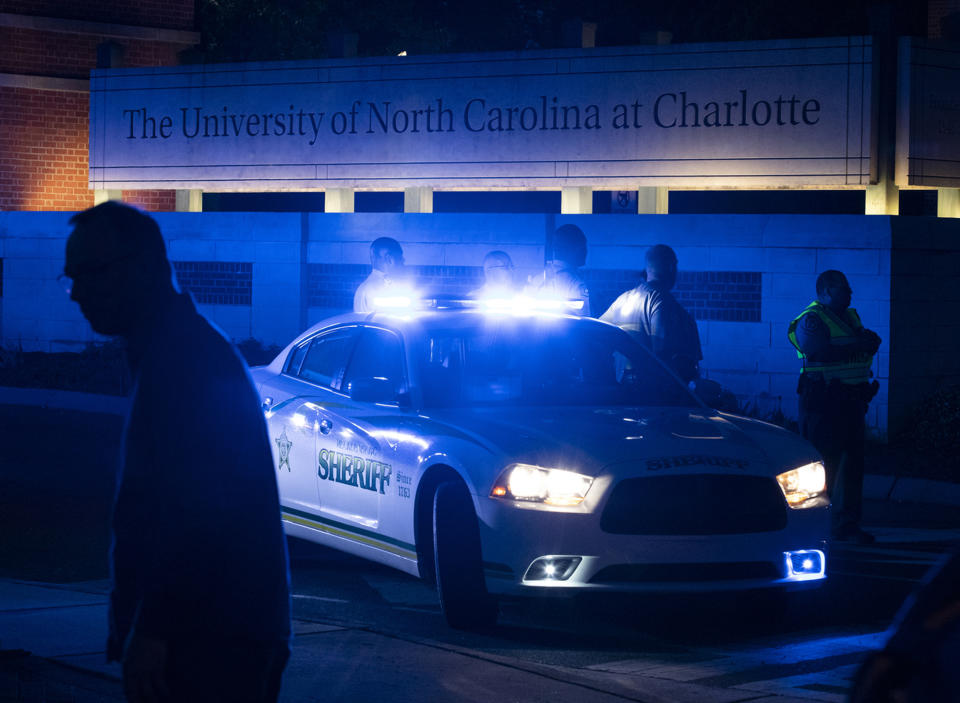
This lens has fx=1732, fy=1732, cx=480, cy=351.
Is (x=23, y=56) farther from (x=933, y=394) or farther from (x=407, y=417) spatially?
(x=407, y=417)

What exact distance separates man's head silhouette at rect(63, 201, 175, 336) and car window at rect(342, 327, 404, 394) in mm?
5542

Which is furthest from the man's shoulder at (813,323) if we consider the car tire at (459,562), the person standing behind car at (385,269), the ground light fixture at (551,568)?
the ground light fixture at (551,568)

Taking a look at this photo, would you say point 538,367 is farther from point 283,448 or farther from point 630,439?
point 283,448

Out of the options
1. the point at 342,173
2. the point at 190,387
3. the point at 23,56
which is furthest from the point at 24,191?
the point at 190,387

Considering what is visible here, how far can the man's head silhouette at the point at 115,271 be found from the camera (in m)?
3.78

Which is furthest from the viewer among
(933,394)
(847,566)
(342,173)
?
(342,173)

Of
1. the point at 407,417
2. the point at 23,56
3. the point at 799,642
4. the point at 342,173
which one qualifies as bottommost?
the point at 799,642

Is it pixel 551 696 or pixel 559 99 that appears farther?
pixel 559 99

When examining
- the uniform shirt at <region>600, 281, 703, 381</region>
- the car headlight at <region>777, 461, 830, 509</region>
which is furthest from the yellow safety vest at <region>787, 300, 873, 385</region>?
the car headlight at <region>777, 461, 830, 509</region>

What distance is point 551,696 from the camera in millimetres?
6914

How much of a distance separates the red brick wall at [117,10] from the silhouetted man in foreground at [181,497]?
27.9m

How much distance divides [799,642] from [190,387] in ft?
17.0

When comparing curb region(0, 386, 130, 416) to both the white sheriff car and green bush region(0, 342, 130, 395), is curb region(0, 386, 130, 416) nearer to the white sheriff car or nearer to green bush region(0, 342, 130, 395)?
green bush region(0, 342, 130, 395)

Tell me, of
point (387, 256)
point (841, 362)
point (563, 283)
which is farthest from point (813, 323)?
point (387, 256)
